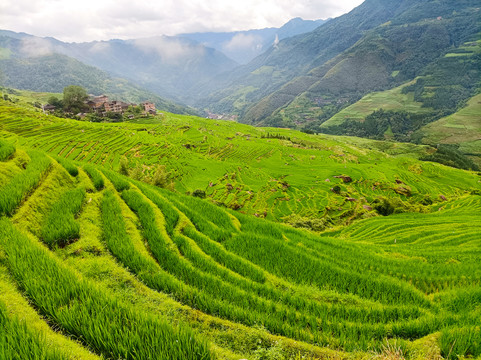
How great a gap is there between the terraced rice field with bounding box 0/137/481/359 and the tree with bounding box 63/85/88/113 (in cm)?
14894

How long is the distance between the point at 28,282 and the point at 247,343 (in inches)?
139

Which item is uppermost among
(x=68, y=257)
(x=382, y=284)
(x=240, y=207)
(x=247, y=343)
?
(x=68, y=257)

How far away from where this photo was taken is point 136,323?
115 inches

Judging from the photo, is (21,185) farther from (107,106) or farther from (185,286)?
(107,106)

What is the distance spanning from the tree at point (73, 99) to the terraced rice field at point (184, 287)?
489 ft

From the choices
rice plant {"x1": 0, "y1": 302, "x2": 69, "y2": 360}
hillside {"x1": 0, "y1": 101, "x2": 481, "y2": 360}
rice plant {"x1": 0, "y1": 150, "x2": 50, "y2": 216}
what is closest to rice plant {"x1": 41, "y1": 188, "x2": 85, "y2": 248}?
hillside {"x1": 0, "y1": 101, "x2": 481, "y2": 360}

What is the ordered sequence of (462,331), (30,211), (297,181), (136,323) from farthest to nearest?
(297,181), (30,211), (462,331), (136,323)

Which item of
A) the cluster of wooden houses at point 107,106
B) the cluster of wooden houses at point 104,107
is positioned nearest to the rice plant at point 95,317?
the cluster of wooden houses at point 104,107

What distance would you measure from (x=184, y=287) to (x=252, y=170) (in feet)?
265

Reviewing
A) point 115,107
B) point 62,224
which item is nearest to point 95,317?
point 62,224

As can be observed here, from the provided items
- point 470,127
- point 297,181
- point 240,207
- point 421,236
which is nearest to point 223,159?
point 297,181

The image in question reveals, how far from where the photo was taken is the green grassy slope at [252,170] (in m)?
62.8

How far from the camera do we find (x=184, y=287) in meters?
4.61

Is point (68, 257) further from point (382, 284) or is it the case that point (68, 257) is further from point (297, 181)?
point (297, 181)
